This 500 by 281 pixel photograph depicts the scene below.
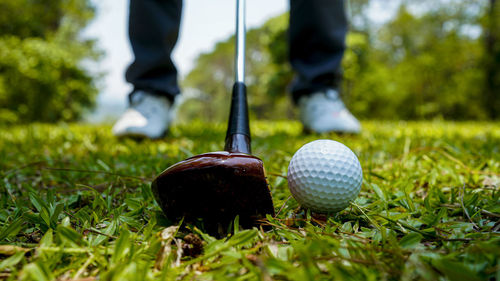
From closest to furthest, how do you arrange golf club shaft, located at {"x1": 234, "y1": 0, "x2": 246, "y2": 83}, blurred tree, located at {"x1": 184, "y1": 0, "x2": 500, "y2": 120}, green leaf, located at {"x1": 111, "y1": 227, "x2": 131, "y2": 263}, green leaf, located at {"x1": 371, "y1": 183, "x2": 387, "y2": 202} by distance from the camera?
green leaf, located at {"x1": 111, "y1": 227, "x2": 131, "y2": 263} → green leaf, located at {"x1": 371, "y1": 183, "x2": 387, "y2": 202} → golf club shaft, located at {"x1": 234, "y1": 0, "x2": 246, "y2": 83} → blurred tree, located at {"x1": 184, "y1": 0, "x2": 500, "y2": 120}

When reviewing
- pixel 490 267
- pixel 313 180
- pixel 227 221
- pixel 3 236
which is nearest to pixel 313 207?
pixel 313 180

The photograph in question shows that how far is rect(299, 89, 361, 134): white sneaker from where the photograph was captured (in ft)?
7.16

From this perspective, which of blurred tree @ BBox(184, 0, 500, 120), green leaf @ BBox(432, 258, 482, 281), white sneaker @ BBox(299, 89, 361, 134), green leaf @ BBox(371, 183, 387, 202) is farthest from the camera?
blurred tree @ BBox(184, 0, 500, 120)

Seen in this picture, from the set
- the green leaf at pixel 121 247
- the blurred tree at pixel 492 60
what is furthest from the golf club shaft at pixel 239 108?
the blurred tree at pixel 492 60

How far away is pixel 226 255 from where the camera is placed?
0.62 metres

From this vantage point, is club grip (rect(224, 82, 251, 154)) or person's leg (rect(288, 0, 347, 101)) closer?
club grip (rect(224, 82, 251, 154))

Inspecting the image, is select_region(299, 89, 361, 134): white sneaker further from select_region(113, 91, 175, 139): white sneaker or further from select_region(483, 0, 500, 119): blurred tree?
select_region(483, 0, 500, 119): blurred tree

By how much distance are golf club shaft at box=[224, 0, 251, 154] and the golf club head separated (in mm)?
234

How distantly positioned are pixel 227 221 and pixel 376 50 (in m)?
19.7

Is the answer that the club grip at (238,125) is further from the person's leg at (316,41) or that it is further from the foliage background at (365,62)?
the foliage background at (365,62)

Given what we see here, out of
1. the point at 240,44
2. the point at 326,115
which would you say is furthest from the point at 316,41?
the point at 240,44

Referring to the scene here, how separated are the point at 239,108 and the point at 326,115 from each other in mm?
1240

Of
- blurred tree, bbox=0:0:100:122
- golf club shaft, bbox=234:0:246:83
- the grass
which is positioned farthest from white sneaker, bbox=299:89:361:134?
blurred tree, bbox=0:0:100:122

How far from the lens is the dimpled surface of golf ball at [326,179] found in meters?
0.82
